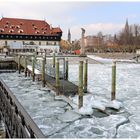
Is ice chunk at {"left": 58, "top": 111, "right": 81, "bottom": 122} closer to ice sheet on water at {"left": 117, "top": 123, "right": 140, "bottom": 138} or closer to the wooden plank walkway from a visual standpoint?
ice sheet on water at {"left": 117, "top": 123, "right": 140, "bottom": 138}

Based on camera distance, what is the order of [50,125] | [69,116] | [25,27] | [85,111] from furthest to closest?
[25,27], [85,111], [69,116], [50,125]

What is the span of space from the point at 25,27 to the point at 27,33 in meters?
2.06

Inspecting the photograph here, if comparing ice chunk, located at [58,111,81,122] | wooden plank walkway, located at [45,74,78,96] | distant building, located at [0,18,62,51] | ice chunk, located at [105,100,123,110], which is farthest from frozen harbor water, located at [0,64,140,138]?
distant building, located at [0,18,62,51]

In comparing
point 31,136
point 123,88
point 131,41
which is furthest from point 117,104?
point 131,41

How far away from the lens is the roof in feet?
222

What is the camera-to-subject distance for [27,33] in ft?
225

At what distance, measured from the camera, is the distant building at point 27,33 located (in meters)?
66.8

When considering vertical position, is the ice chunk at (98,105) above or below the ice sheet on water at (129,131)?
above

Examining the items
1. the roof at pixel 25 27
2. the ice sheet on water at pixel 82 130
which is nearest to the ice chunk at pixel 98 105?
the ice sheet on water at pixel 82 130

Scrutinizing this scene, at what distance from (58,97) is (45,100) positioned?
72 centimetres

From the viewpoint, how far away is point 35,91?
15867 millimetres

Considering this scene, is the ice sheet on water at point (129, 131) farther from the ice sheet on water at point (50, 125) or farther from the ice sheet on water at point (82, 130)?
the ice sheet on water at point (50, 125)

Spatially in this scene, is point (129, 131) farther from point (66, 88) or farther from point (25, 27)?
point (25, 27)

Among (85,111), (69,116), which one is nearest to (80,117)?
(69,116)
